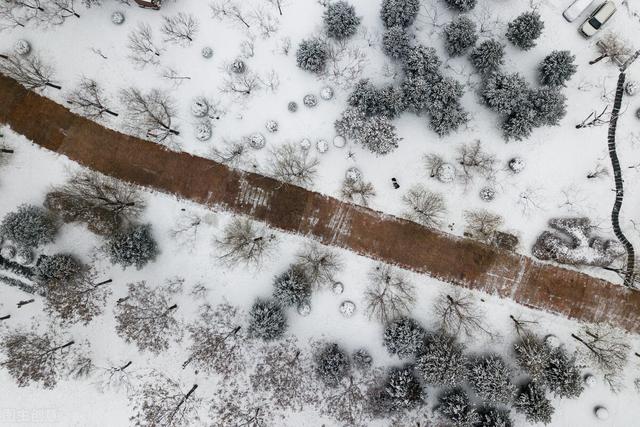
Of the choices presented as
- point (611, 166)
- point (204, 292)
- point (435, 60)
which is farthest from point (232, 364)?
point (611, 166)

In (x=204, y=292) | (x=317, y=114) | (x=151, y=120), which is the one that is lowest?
(x=204, y=292)

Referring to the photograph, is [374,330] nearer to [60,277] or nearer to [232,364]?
[232,364]

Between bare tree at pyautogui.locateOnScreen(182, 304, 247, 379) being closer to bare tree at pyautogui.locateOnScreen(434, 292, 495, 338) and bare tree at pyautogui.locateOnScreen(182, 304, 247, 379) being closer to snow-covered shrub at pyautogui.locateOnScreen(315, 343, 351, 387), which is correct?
snow-covered shrub at pyautogui.locateOnScreen(315, 343, 351, 387)

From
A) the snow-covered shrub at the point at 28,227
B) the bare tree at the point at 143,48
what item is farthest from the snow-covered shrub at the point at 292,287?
the bare tree at the point at 143,48

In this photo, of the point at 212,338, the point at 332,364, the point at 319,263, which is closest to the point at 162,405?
the point at 212,338

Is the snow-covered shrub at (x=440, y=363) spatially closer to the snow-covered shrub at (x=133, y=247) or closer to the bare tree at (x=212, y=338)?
the bare tree at (x=212, y=338)

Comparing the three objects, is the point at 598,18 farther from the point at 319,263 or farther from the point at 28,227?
the point at 28,227
